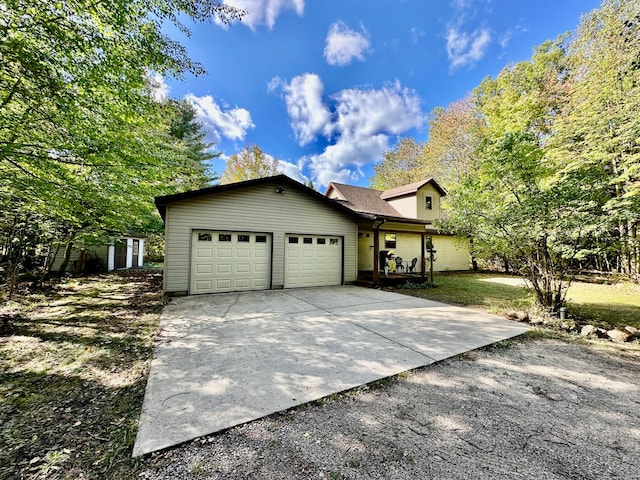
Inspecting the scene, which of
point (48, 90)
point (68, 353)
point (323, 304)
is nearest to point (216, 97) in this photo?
point (48, 90)

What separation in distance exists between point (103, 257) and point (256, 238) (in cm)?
1115

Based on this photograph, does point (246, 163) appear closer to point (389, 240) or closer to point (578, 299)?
point (389, 240)

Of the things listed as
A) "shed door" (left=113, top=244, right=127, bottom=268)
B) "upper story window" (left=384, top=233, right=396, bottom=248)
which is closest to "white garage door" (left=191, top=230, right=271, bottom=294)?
"upper story window" (left=384, top=233, right=396, bottom=248)

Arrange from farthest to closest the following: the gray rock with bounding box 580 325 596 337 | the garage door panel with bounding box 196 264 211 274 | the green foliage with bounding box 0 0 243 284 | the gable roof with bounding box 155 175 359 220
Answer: the garage door panel with bounding box 196 264 211 274 < the gable roof with bounding box 155 175 359 220 < the gray rock with bounding box 580 325 596 337 < the green foliage with bounding box 0 0 243 284

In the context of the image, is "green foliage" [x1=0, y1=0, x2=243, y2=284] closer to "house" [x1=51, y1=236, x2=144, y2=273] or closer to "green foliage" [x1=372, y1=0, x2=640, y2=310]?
"house" [x1=51, y1=236, x2=144, y2=273]

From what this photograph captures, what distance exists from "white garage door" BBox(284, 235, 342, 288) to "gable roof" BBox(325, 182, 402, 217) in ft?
14.8

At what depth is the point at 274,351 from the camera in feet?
11.8

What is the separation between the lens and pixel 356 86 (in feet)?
47.6

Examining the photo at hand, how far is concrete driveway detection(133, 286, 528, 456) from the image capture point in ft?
7.56

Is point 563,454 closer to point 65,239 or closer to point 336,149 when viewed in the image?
point 65,239

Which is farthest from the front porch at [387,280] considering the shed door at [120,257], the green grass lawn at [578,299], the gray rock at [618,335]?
the shed door at [120,257]

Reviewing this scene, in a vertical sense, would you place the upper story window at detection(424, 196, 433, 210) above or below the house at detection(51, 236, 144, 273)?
above

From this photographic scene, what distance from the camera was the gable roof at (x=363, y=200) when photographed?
549 inches

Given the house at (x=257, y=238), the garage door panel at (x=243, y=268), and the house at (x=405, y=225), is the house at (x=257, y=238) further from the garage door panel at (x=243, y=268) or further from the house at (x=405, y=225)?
the house at (x=405, y=225)
